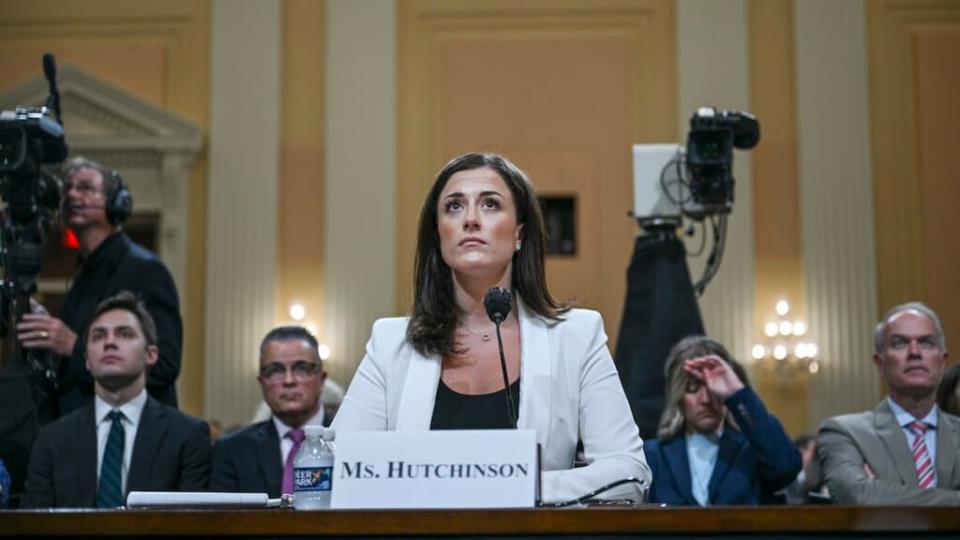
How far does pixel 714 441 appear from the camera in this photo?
4.18 metres

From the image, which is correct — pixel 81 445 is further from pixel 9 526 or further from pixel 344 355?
pixel 344 355

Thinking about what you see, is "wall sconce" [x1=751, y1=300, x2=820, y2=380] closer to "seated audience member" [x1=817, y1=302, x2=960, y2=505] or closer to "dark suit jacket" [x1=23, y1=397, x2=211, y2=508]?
"seated audience member" [x1=817, y1=302, x2=960, y2=505]

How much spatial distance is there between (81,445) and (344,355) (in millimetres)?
5416

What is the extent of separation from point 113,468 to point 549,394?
1.86 metres

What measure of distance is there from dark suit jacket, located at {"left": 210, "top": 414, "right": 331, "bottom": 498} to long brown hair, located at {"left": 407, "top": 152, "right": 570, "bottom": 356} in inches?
60.3

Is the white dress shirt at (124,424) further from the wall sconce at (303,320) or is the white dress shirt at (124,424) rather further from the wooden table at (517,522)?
Answer: the wall sconce at (303,320)

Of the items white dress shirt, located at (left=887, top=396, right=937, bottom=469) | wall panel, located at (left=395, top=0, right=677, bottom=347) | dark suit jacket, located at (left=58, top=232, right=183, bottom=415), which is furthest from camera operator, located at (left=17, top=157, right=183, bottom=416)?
wall panel, located at (left=395, top=0, right=677, bottom=347)

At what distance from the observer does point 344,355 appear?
9461 millimetres

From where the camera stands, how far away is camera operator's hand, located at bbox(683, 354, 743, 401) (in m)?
4.05

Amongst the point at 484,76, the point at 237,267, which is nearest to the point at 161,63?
the point at 237,267

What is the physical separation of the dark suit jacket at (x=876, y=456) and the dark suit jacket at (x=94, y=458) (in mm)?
1956

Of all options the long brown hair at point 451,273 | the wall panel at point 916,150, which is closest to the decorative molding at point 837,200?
the wall panel at point 916,150

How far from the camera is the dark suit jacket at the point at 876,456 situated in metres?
4.00

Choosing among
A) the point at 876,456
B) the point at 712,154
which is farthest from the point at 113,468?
the point at 712,154
